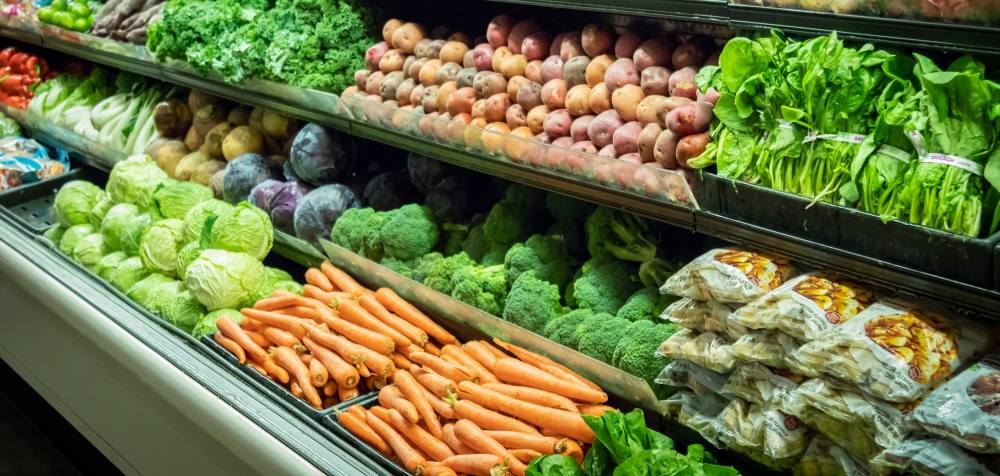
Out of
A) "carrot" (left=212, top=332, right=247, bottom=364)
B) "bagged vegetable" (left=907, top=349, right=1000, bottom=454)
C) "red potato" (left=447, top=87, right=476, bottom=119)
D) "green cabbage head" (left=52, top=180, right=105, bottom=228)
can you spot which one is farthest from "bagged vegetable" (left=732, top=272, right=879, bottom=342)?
"green cabbage head" (left=52, top=180, right=105, bottom=228)

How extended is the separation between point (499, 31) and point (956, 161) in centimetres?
173

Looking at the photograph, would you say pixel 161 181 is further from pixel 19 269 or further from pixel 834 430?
pixel 834 430

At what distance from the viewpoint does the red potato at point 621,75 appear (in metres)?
2.61

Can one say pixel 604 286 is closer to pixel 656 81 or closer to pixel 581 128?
pixel 581 128

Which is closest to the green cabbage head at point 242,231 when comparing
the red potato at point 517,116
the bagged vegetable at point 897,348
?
the red potato at point 517,116

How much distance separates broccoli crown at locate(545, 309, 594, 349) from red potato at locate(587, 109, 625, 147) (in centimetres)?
51

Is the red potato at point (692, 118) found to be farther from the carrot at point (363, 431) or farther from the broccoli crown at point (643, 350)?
the carrot at point (363, 431)

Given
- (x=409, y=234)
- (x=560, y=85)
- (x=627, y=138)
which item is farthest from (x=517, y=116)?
(x=409, y=234)

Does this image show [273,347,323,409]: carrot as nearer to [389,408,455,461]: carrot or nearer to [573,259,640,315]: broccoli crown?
[389,408,455,461]: carrot

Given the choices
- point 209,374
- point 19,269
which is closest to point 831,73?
point 209,374

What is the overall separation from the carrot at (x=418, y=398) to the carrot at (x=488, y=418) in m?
0.08

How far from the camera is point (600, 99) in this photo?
2658mm

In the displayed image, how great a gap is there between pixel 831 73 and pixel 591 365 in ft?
3.31

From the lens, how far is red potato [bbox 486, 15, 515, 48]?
311 centimetres
